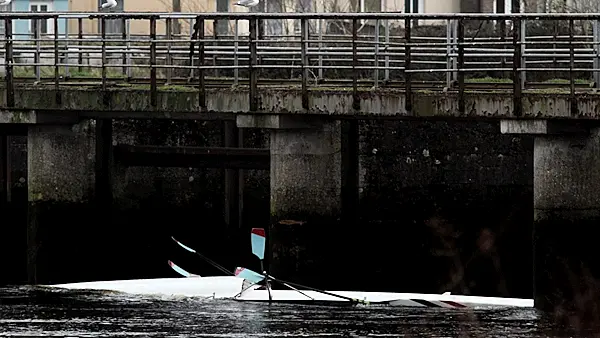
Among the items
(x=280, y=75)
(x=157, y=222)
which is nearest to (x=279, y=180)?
(x=157, y=222)

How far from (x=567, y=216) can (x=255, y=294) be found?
4.53 meters

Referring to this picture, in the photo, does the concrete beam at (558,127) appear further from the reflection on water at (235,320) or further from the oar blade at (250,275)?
the oar blade at (250,275)

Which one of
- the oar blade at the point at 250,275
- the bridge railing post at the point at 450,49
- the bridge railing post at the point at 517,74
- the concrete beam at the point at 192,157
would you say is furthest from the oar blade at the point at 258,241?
the concrete beam at the point at 192,157

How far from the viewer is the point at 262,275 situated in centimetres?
2816

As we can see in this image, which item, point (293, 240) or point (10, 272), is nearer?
point (293, 240)

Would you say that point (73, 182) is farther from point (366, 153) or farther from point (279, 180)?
point (366, 153)

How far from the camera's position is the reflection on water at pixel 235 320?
24469 mm

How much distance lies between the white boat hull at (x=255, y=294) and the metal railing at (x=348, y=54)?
103 inches

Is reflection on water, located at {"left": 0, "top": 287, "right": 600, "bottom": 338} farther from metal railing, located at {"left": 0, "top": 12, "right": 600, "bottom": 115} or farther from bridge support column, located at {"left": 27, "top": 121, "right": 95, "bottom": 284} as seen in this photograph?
metal railing, located at {"left": 0, "top": 12, "right": 600, "bottom": 115}

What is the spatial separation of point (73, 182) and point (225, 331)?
7160 mm

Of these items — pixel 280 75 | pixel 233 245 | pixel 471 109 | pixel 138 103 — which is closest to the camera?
pixel 471 109

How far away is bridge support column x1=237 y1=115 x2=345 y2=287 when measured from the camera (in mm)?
28828

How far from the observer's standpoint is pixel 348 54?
29766 mm

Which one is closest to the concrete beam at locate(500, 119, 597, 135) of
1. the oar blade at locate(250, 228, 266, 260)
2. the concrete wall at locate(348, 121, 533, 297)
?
the oar blade at locate(250, 228, 266, 260)
